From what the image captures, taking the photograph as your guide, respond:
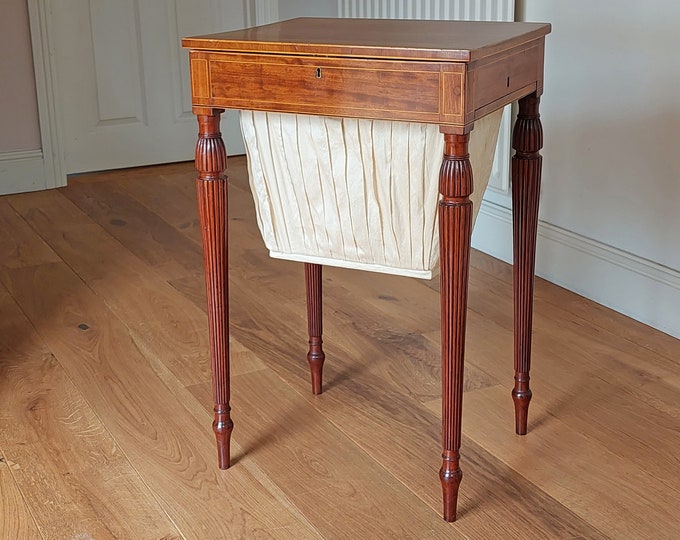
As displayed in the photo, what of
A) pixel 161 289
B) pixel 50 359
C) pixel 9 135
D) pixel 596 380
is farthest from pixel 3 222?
pixel 596 380

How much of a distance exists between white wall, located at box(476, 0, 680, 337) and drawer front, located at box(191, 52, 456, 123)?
3.36 feet

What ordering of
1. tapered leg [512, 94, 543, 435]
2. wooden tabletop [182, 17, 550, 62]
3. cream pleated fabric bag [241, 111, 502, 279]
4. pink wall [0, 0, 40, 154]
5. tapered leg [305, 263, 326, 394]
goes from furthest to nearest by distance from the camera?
pink wall [0, 0, 40, 154] < tapered leg [305, 263, 326, 394] < tapered leg [512, 94, 543, 435] < cream pleated fabric bag [241, 111, 502, 279] < wooden tabletop [182, 17, 550, 62]

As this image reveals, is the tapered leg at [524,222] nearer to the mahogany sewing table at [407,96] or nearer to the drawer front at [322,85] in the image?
the mahogany sewing table at [407,96]

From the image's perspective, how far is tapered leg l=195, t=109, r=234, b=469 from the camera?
154 cm

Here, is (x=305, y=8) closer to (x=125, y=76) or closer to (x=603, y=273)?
(x=125, y=76)

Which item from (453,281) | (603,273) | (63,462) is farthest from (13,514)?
(603,273)

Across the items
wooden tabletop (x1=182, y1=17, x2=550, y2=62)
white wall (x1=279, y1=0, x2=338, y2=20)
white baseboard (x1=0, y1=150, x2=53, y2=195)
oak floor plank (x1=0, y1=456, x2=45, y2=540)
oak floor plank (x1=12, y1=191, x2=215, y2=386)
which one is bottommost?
oak floor plank (x1=12, y1=191, x2=215, y2=386)

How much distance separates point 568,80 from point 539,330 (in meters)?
0.65

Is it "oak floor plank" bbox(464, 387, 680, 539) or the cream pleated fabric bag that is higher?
the cream pleated fabric bag

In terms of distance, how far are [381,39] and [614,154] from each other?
1101mm

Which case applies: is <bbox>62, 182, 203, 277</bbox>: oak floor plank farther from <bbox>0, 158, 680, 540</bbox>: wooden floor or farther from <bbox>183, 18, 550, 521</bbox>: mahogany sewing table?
<bbox>183, 18, 550, 521</bbox>: mahogany sewing table

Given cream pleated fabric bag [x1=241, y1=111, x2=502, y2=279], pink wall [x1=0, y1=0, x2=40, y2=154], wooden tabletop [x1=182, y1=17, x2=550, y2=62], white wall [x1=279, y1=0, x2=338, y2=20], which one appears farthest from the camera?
white wall [x1=279, y1=0, x2=338, y2=20]

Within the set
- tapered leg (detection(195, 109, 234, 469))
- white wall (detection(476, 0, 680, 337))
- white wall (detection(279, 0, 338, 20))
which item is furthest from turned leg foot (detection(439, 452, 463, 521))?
white wall (detection(279, 0, 338, 20))

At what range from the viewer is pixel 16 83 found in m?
3.61
